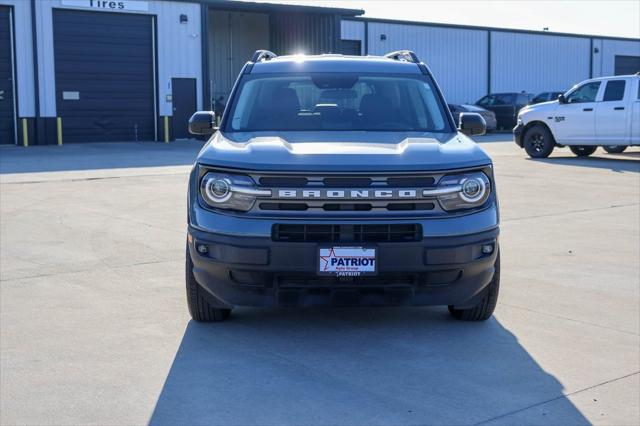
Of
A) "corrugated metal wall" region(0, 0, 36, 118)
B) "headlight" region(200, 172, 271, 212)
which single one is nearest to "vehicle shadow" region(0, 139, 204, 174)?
"corrugated metal wall" region(0, 0, 36, 118)

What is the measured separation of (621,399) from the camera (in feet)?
14.5

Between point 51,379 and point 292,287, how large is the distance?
55.9 inches

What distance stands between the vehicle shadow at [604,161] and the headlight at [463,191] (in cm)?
1325

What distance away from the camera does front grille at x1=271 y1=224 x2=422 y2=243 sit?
4973 mm

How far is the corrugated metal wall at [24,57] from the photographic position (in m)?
25.7

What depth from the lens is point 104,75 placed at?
27828mm

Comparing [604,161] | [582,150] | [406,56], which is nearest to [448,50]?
[582,150]

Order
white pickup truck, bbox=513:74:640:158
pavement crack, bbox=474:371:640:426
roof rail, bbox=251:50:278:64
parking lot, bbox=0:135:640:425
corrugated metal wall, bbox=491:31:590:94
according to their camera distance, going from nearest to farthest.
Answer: pavement crack, bbox=474:371:640:426 < parking lot, bbox=0:135:640:425 < roof rail, bbox=251:50:278:64 < white pickup truck, bbox=513:74:640:158 < corrugated metal wall, bbox=491:31:590:94

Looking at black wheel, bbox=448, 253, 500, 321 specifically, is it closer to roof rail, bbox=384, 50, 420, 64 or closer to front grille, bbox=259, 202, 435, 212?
front grille, bbox=259, 202, 435, 212

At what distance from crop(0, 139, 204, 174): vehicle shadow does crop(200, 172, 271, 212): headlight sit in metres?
13.1

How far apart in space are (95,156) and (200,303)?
668 inches

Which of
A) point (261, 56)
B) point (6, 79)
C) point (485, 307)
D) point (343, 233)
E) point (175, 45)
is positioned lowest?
point (485, 307)

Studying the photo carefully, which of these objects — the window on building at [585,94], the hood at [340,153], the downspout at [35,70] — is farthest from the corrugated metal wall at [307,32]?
the hood at [340,153]

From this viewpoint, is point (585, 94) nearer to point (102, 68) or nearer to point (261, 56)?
point (261, 56)
